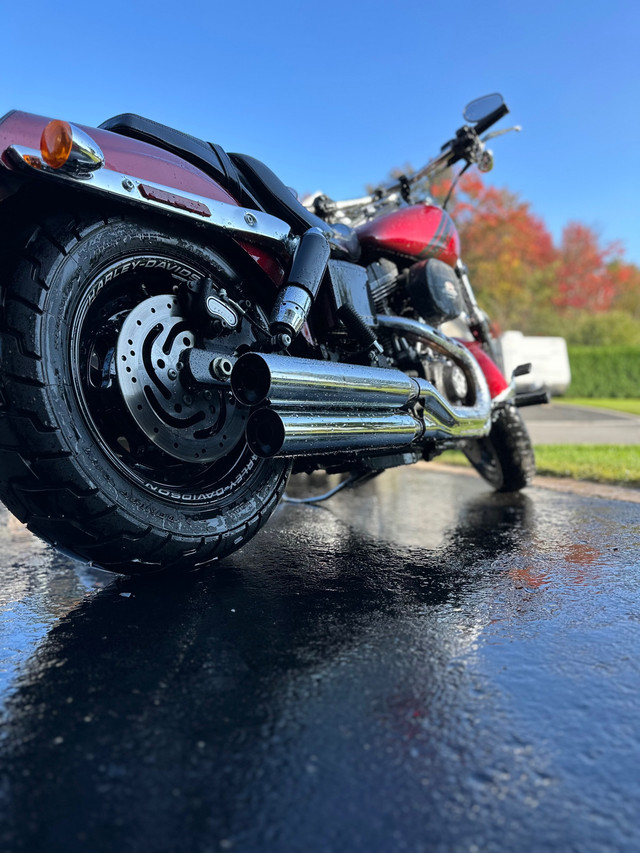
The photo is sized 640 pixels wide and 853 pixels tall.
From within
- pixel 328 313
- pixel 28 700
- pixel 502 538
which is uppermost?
pixel 328 313

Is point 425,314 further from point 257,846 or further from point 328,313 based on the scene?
point 257,846

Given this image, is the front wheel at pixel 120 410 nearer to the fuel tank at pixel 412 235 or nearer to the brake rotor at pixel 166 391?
the brake rotor at pixel 166 391

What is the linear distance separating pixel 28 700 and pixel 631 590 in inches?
73.3

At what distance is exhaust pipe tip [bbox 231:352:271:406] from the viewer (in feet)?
7.05

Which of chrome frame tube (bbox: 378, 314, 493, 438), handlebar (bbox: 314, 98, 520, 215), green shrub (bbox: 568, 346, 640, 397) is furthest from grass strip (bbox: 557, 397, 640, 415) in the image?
chrome frame tube (bbox: 378, 314, 493, 438)

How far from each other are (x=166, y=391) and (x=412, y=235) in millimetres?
1902

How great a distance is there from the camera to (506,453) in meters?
4.61

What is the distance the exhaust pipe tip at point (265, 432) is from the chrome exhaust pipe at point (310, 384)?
0.04 metres

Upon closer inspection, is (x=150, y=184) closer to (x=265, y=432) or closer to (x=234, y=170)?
(x=234, y=170)

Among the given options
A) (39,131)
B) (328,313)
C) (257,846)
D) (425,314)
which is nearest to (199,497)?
(328,313)

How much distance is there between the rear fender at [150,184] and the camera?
188 cm

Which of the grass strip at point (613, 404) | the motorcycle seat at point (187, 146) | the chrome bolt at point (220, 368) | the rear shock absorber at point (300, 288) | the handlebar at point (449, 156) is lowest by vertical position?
the grass strip at point (613, 404)

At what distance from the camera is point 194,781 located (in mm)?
1190

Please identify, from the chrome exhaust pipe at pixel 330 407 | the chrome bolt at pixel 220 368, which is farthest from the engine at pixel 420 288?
the chrome bolt at pixel 220 368
